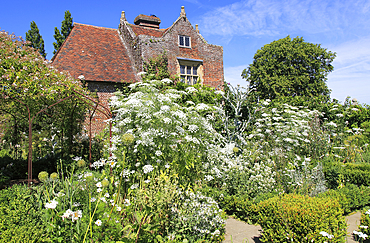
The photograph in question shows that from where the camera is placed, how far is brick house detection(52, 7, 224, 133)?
41.9 ft

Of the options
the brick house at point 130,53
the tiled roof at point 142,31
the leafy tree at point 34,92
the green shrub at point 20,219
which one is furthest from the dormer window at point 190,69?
the green shrub at point 20,219

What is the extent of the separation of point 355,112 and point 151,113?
11.5m

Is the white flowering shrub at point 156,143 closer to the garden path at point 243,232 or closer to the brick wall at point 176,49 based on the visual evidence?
the garden path at point 243,232

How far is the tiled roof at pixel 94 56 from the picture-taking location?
12602 mm

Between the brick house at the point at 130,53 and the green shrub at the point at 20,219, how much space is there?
9043mm

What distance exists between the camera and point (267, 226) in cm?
342

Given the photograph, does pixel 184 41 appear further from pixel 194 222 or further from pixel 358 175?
pixel 194 222

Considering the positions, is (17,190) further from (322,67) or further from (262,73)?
(322,67)

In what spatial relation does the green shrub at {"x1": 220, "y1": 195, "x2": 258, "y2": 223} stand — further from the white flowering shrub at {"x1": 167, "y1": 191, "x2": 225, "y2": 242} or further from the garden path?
the white flowering shrub at {"x1": 167, "y1": 191, "x2": 225, "y2": 242}

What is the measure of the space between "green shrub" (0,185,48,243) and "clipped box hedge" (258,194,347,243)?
2.82 m

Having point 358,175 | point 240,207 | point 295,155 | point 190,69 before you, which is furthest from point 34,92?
point 190,69

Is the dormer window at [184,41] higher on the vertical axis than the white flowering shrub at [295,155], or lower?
higher

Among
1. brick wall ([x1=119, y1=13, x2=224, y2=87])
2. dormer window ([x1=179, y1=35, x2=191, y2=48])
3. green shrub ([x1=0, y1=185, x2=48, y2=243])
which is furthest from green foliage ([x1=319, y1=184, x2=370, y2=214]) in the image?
dormer window ([x1=179, y1=35, x2=191, y2=48])

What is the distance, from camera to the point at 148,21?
56.2ft
